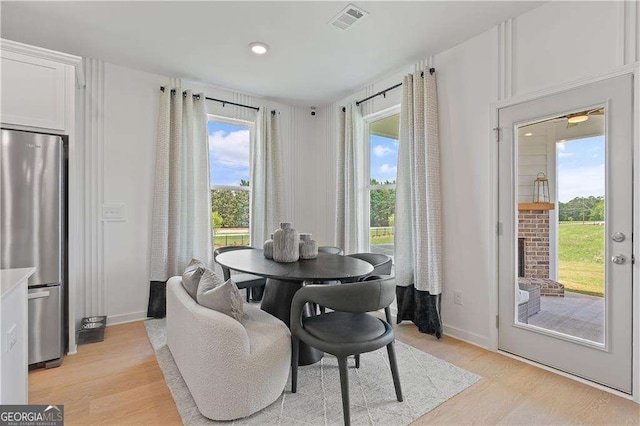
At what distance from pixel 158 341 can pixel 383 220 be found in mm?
2682

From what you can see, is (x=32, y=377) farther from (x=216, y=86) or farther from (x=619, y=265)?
(x=619, y=265)

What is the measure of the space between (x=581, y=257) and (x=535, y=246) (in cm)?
30

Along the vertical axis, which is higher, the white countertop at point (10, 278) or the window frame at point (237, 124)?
the window frame at point (237, 124)

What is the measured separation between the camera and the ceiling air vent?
2.36 m

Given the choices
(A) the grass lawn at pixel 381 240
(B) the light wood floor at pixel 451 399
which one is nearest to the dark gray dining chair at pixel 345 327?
(B) the light wood floor at pixel 451 399

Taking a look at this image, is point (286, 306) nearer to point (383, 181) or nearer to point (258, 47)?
point (383, 181)

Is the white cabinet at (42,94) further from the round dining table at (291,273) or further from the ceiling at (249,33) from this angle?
the round dining table at (291,273)

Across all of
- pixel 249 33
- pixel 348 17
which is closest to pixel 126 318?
pixel 249 33

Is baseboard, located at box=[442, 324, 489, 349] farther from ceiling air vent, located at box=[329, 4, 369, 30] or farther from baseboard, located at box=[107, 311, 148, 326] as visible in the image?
baseboard, located at box=[107, 311, 148, 326]

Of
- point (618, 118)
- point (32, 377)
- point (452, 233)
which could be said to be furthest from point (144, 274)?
point (618, 118)

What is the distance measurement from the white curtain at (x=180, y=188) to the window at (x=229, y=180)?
240 mm

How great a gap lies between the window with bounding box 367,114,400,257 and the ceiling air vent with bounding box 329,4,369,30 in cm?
138

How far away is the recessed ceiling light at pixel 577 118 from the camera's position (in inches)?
85.7

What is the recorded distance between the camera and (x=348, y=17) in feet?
8.05
